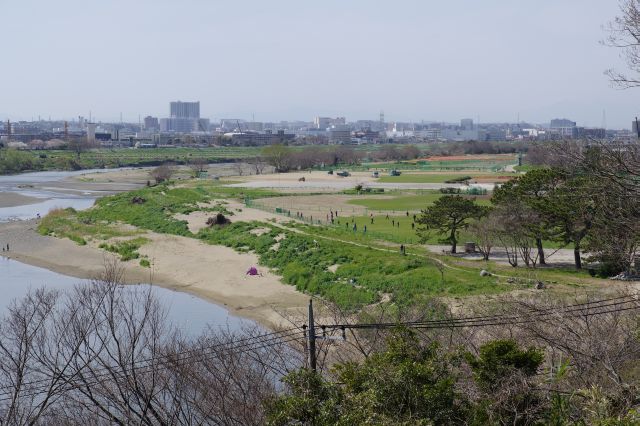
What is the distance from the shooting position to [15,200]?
6450 centimetres

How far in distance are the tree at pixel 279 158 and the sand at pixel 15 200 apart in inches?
1624

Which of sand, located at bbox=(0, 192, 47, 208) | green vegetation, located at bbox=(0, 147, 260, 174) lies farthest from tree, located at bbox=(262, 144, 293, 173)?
sand, located at bbox=(0, 192, 47, 208)

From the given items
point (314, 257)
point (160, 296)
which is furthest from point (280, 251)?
point (160, 296)

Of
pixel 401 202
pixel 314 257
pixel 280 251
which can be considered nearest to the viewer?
pixel 314 257

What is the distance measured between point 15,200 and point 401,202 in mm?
33673

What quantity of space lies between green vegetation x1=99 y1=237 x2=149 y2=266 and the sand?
25.1m

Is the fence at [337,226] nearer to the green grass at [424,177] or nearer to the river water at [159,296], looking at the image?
the river water at [159,296]

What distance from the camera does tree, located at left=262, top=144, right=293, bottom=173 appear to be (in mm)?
103812

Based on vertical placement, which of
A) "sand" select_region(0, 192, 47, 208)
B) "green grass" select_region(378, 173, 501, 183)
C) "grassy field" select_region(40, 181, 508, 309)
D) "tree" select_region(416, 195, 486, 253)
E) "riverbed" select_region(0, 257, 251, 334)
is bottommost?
"riverbed" select_region(0, 257, 251, 334)

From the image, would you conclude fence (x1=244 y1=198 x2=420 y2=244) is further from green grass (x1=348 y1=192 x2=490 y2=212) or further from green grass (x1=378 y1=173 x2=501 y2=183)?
green grass (x1=378 y1=173 x2=501 y2=183)

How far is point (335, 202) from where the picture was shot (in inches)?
2295

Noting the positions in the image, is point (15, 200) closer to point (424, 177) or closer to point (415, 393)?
point (424, 177)

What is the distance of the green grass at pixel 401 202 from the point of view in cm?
5300

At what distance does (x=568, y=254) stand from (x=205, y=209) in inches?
1068
